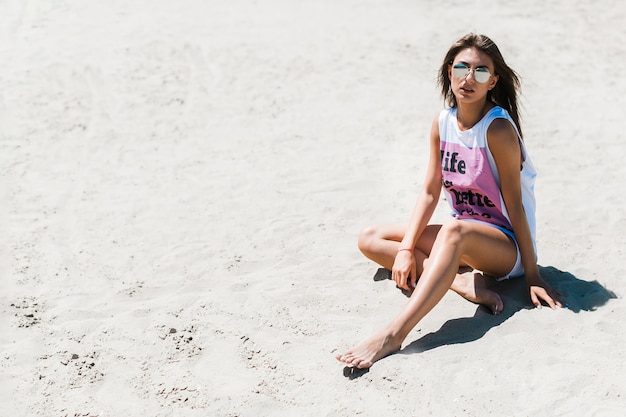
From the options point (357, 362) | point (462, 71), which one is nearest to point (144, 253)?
point (357, 362)

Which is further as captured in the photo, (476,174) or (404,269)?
(404,269)

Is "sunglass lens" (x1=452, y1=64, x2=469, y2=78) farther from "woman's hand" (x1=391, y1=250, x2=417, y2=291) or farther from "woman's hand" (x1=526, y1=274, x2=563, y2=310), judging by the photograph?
"woman's hand" (x1=526, y1=274, x2=563, y2=310)

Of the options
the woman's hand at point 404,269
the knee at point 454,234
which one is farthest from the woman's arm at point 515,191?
Answer: the woman's hand at point 404,269

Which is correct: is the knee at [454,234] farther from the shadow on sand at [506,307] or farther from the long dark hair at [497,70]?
the long dark hair at [497,70]

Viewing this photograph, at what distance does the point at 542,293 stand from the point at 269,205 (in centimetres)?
232

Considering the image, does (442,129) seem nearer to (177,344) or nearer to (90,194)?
(177,344)

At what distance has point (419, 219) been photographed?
4465 mm

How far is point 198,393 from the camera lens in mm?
3771

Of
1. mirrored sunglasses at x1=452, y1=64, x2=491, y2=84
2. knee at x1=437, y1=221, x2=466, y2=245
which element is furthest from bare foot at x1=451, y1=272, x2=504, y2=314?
mirrored sunglasses at x1=452, y1=64, x2=491, y2=84

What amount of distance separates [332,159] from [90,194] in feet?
6.51

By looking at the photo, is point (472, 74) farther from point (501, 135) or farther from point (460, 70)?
point (501, 135)

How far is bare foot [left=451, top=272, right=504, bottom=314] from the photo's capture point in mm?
4191

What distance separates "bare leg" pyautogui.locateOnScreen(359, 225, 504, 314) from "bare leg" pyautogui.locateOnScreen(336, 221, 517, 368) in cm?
31

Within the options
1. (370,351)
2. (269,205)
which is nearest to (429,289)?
(370,351)
